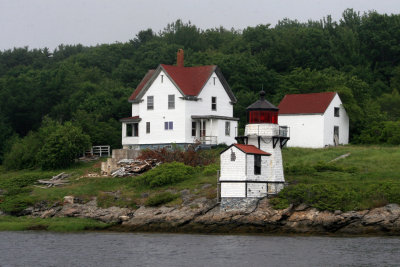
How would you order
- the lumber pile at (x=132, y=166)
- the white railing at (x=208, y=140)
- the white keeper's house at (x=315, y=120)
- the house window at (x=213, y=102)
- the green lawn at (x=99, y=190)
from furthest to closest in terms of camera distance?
the house window at (x=213, y=102) → the white keeper's house at (x=315, y=120) → the white railing at (x=208, y=140) → the lumber pile at (x=132, y=166) → the green lawn at (x=99, y=190)

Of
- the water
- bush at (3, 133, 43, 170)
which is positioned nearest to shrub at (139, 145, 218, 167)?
bush at (3, 133, 43, 170)

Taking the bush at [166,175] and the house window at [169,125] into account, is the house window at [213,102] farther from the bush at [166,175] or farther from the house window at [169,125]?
the bush at [166,175]

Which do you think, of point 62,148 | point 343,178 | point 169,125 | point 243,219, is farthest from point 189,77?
point 243,219

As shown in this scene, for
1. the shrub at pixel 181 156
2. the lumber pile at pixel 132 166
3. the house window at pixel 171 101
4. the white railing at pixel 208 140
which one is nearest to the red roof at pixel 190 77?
the house window at pixel 171 101

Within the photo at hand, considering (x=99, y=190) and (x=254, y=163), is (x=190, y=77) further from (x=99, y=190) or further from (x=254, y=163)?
(x=254, y=163)

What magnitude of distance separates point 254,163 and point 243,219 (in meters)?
3.73

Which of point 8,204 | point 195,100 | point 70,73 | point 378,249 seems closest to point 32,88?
point 70,73

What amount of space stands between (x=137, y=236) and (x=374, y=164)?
62.3 feet

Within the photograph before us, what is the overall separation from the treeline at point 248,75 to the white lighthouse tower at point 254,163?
19078 mm

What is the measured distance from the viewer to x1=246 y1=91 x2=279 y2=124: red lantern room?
4944 centimetres

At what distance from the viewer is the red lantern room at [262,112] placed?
162 ft

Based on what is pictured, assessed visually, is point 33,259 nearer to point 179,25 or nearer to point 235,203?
point 235,203

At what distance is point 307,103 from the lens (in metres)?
66.8

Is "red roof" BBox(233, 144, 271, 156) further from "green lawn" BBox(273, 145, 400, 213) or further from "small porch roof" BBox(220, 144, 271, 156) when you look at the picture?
"green lawn" BBox(273, 145, 400, 213)
